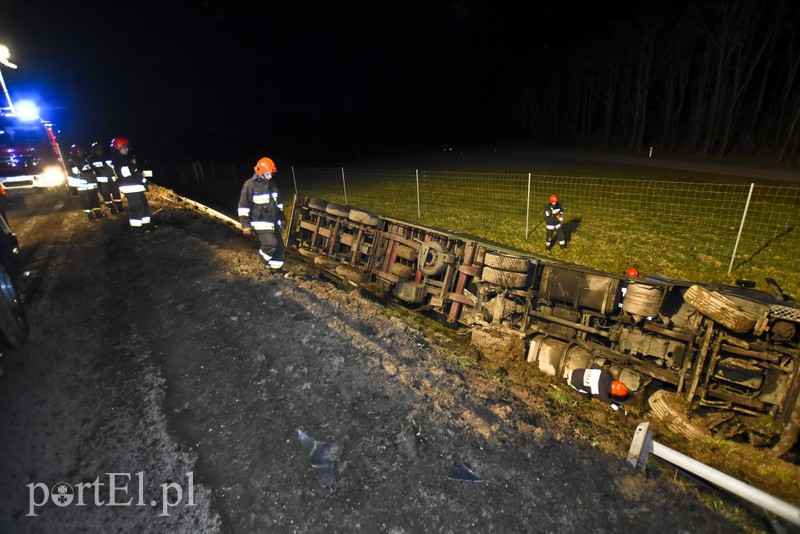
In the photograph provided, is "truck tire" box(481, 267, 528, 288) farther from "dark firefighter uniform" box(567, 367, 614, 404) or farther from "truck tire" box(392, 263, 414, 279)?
"truck tire" box(392, 263, 414, 279)

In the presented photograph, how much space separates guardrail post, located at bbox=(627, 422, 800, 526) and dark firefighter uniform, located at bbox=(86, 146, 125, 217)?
1157cm

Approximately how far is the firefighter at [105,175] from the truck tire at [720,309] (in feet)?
38.7

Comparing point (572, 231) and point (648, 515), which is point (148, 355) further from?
point (572, 231)

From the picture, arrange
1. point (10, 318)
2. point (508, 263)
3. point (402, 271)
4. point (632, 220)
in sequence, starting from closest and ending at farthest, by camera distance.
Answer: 1. point (10, 318)
2. point (508, 263)
3. point (402, 271)
4. point (632, 220)

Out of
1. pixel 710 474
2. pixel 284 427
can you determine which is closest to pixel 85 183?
pixel 284 427

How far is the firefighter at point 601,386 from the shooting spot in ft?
13.0

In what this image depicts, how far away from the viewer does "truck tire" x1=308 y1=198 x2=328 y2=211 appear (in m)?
7.98

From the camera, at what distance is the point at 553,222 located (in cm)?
831

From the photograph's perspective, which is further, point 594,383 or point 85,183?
point 85,183

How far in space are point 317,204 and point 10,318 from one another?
5.15 meters

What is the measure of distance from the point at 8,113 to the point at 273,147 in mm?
32932

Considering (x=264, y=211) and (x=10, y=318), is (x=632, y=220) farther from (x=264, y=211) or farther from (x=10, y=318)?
(x=10, y=318)

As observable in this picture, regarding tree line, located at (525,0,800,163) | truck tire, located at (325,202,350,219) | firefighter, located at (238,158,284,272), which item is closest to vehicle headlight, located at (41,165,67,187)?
firefighter, located at (238,158,284,272)

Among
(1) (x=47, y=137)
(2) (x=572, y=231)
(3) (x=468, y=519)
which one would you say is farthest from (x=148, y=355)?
(1) (x=47, y=137)
